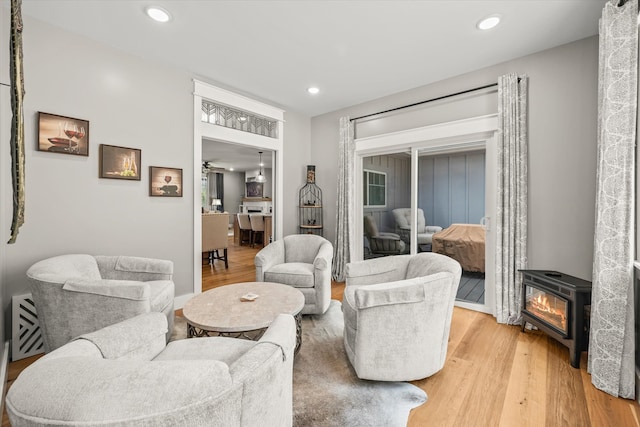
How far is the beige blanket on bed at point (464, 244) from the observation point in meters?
3.37

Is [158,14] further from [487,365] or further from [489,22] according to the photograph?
[487,365]

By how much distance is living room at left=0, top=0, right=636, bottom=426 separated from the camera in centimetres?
238

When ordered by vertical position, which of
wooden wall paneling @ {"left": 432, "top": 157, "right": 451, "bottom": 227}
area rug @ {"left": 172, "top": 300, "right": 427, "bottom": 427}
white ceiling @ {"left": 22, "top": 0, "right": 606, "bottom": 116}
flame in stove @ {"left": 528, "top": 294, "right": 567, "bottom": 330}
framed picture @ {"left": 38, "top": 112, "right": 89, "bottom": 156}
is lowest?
area rug @ {"left": 172, "top": 300, "right": 427, "bottom": 427}

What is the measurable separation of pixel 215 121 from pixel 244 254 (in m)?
3.59

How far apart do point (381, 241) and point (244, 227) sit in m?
4.37

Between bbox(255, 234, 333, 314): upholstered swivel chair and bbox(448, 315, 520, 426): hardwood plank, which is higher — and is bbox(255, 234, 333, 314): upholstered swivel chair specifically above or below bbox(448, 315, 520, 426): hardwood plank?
above

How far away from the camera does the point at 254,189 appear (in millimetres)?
11094

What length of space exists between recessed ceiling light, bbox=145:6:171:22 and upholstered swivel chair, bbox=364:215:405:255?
131 inches

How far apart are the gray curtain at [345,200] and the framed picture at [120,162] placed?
263cm

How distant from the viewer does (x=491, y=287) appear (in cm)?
320

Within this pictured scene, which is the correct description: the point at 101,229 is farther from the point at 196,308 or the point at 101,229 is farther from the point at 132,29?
the point at 132,29

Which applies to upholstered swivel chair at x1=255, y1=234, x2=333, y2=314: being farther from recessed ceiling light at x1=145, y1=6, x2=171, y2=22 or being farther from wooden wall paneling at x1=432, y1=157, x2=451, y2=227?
recessed ceiling light at x1=145, y1=6, x2=171, y2=22

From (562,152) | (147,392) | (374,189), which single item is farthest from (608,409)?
(374,189)

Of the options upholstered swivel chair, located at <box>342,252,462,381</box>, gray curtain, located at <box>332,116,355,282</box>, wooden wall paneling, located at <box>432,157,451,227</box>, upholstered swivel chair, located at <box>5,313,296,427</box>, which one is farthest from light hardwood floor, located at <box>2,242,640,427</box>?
gray curtain, located at <box>332,116,355,282</box>
